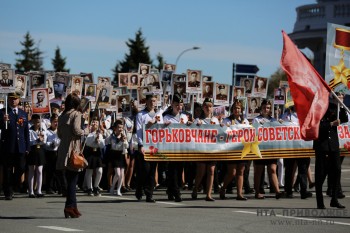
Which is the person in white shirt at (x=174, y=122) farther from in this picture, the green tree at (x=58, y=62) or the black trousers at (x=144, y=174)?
the green tree at (x=58, y=62)

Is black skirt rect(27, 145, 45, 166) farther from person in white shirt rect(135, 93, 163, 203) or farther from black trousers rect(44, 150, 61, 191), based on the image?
person in white shirt rect(135, 93, 163, 203)

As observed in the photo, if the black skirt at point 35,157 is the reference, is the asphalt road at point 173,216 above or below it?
below

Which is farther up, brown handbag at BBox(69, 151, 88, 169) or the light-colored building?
the light-colored building

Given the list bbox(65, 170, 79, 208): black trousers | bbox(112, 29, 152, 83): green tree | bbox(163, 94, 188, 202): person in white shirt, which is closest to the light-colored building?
bbox(112, 29, 152, 83): green tree

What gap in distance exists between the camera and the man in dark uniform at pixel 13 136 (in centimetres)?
1886

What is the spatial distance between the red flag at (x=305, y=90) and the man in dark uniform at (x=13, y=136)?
581cm

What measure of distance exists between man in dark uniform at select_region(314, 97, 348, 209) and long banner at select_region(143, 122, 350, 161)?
2.98 m

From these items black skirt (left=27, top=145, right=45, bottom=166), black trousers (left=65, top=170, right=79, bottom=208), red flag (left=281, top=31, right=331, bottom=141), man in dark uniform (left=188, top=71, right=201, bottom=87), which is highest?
man in dark uniform (left=188, top=71, right=201, bottom=87)

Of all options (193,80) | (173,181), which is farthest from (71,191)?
(193,80)

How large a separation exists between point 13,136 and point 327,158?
20.2 ft

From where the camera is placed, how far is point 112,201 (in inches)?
725

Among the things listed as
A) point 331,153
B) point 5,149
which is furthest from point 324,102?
→ point 5,149

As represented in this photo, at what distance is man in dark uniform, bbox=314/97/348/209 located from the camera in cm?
1648

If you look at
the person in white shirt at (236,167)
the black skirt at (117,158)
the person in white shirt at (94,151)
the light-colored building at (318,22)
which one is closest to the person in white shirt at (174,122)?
the person in white shirt at (236,167)
